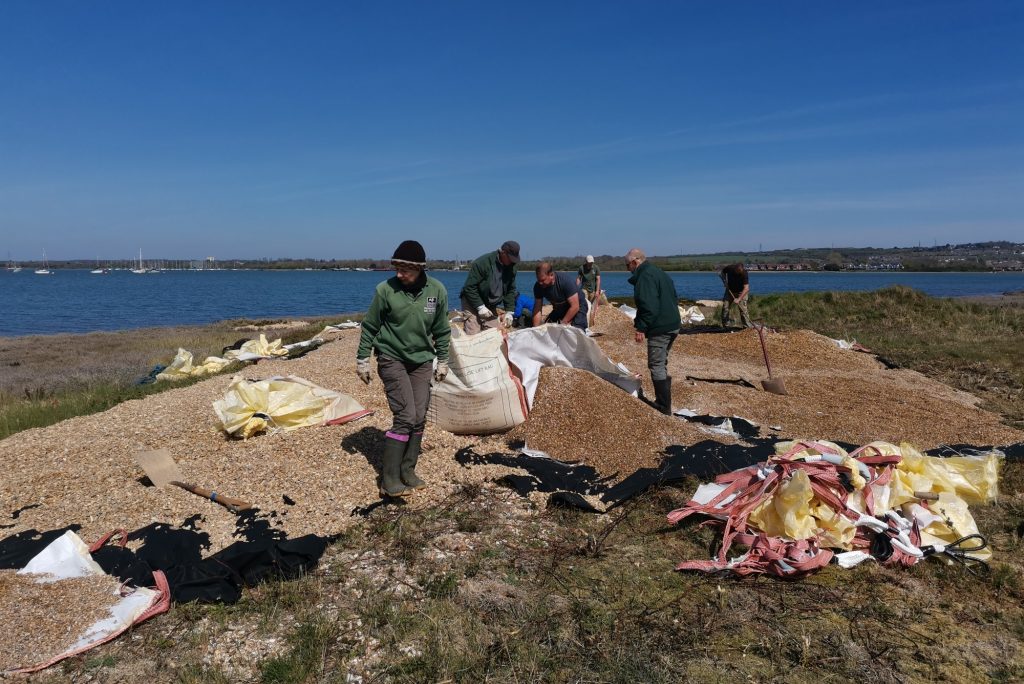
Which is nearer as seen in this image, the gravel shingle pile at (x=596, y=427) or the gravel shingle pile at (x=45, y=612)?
the gravel shingle pile at (x=45, y=612)

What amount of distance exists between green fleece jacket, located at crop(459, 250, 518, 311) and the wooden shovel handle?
357 centimetres

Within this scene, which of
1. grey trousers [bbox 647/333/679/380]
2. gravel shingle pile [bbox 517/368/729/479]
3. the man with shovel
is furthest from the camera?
the man with shovel

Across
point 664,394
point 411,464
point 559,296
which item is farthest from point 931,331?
point 411,464

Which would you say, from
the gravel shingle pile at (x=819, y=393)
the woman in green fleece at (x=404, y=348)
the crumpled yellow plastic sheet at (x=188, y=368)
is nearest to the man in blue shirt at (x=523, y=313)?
the gravel shingle pile at (x=819, y=393)

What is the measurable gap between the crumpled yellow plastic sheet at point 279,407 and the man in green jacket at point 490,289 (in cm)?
188

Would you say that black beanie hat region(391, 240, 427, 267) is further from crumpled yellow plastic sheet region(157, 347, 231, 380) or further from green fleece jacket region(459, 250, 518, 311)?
crumpled yellow plastic sheet region(157, 347, 231, 380)

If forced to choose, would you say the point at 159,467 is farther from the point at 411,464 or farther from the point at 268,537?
the point at 411,464

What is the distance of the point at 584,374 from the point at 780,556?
3203mm

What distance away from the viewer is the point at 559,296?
8.70 meters

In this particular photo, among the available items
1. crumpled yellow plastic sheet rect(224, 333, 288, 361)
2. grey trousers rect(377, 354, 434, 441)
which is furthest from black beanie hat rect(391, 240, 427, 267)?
crumpled yellow plastic sheet rect(224, 333, 288, 361)

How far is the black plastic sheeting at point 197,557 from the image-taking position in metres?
3.52

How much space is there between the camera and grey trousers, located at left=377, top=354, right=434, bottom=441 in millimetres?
4805

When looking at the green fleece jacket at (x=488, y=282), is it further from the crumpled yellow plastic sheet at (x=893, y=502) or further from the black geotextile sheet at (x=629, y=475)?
the crumpled yellow plastic sheet at (x=893, y=502)

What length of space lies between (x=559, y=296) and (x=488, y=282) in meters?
1.46
